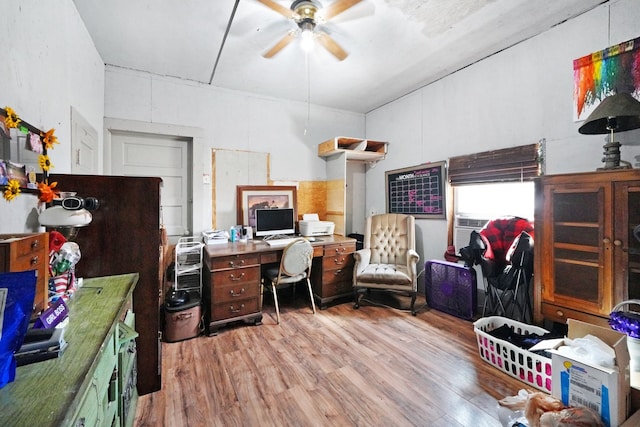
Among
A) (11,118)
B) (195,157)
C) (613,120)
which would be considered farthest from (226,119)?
(613,120)

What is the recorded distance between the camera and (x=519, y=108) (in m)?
2.54

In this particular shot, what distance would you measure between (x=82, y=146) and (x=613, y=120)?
12.9ft

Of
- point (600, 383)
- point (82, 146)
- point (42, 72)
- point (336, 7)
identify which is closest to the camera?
point (600, 383)

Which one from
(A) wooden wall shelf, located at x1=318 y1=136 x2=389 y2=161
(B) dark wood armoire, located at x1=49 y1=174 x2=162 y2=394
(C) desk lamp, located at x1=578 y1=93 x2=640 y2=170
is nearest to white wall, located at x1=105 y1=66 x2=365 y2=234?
(A) wooden wall shelf, located at x1=318 y1=136 x2=389 y2=161

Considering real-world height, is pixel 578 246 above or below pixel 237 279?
above

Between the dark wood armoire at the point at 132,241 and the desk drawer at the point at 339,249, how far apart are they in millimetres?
1852

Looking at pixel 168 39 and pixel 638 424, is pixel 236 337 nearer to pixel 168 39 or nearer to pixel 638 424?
pixel 638 424

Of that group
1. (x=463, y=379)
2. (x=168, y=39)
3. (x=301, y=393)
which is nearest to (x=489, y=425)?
(x=463, y=379)

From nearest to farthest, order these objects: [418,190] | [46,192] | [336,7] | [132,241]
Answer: [46,192], [132,241], [336,7], [418,190]

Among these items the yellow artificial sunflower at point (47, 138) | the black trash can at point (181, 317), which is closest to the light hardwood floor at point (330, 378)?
the black trash can at point (181, 317)

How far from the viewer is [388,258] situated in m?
3.45

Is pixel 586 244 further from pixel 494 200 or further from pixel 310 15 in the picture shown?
pixel 310 15

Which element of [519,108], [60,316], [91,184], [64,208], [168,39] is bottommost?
[60,316]

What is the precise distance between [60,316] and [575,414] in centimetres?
213
